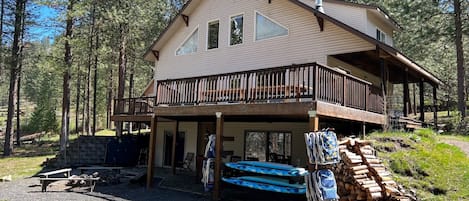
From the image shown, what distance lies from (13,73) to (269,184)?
20.2 m

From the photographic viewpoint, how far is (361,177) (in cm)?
743

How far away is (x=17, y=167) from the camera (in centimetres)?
1634

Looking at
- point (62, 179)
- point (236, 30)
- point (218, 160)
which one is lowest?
point (62, 179)

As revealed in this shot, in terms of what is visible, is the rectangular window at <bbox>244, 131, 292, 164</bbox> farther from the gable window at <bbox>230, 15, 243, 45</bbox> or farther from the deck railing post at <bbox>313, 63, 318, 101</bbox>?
the deck railing post at <bbox>313, 63, 318, 101</bbox>

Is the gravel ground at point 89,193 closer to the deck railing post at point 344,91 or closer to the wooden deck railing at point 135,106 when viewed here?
the wooden deck railing at point 135,106

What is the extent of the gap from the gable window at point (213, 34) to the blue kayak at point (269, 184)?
7.43 metres

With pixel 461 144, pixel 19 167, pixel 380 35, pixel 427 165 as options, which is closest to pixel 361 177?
pixel 427 165

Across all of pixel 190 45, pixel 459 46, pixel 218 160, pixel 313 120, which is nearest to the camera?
pixel 313 120

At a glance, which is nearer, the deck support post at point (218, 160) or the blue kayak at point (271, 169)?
the blue kayak at point (271, 169)

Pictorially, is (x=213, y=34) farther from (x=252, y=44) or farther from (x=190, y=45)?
(x=252, y=44)

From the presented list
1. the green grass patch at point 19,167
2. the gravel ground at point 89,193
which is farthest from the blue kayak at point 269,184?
the green grass patch at point 19,167

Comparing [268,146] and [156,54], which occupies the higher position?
[156,54]

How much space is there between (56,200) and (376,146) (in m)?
8.67

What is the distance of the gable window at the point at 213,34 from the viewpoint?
1517 centimetres
